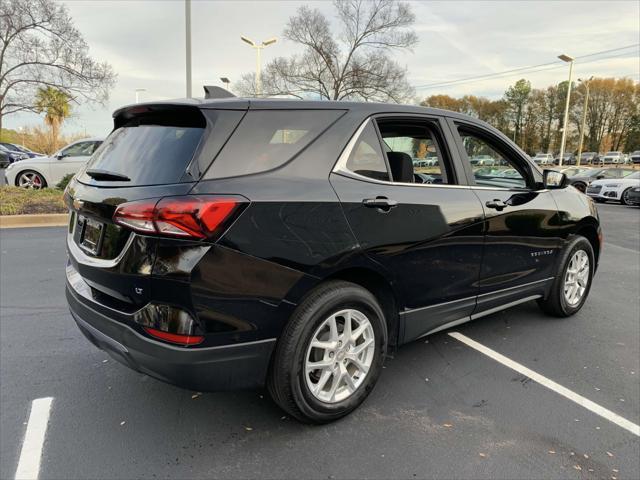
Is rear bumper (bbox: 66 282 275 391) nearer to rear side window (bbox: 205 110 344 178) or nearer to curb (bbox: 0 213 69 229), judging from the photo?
rear side window (bbox: 205 110 344 178)

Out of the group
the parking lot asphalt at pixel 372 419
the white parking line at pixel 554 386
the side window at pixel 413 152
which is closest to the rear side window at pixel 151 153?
the side window at pixel 413 152

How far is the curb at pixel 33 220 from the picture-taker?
8.96 meters

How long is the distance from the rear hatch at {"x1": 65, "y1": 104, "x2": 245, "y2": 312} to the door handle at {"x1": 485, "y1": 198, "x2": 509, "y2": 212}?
A: 1935 millimetres

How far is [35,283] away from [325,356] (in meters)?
4.20

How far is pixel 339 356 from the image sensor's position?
2.57 m

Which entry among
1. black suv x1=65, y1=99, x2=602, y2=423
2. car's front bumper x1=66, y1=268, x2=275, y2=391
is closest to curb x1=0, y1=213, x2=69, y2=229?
black suv x1=65, y1=99, x2=602, y2=423

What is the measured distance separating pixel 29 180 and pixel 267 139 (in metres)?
12.6

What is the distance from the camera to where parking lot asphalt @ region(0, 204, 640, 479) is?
7.50 feet

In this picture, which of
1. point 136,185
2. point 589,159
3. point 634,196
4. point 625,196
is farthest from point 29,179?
point 589,159

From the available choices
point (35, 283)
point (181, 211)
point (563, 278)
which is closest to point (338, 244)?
point (181, 211)

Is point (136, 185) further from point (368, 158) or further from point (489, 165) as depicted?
point (489, 165)

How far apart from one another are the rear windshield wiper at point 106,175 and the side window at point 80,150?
36.4ft

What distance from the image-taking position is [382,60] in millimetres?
28203

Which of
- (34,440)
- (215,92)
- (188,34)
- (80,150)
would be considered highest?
(188,34)
